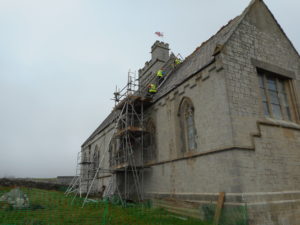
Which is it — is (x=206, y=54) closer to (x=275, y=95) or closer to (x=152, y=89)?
(x=275, y=95)

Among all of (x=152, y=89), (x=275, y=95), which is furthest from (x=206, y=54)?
(x=152, y=89)

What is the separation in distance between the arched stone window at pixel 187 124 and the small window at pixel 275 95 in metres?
3.62

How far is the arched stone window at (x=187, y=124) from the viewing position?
40.6ft

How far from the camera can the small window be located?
11.8 meters

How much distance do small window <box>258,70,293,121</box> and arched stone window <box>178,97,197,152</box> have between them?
362 cm

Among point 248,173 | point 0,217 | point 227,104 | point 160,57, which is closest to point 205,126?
point 227,104

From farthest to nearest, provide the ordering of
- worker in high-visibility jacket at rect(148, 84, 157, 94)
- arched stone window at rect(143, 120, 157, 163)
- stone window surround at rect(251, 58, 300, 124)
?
1. worker in high-visibility jacket at rect(148, 84, 157, 94)
2. arched stone window at rect(143, 120, 157, 163)
3. stone window surround at rect(251, 58, 300, 124)

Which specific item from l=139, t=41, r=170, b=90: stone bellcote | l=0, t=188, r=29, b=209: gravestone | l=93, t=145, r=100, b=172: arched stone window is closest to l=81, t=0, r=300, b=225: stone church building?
l=0, t=188, r=29, b=209: gravestone

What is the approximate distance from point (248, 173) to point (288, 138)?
351 cm

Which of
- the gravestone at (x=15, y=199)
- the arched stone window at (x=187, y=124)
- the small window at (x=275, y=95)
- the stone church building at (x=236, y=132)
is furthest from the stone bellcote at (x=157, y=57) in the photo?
the gravestone at (x=15, y=199)

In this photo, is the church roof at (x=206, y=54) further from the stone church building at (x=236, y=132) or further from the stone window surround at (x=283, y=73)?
the stone window surround at (x=283, y=73)

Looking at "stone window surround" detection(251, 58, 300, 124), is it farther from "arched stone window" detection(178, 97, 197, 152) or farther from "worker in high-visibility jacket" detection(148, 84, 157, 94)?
"worker in high-visibility jacket" detection(148, 84, 157, 94)

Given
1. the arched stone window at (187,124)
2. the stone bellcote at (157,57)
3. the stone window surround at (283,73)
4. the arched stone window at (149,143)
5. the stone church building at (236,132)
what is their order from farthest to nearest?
the stone bellcote at (157,57) < the arched stone window at (149,143) < the arched stone window at (187,124) < the stone window surround at (283,73) < the stone church building at (236,132)

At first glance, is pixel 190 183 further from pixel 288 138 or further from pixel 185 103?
pixel 288 138
